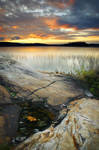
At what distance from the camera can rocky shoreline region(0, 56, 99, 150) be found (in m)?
1.89

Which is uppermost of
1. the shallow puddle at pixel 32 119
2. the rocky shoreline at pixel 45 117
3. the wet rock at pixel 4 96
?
the wet rock at pixel 4 96

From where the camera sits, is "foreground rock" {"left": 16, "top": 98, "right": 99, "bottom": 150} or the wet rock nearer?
"foreground rock" {"left": 16, "top": 98, "right": 99, "bottom": 150}

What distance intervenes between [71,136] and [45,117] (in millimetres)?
1024

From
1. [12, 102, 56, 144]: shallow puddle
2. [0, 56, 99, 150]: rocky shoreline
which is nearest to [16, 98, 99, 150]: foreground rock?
[0, 56, 99, 150]: rocky shoreline

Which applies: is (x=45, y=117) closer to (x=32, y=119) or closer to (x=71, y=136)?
(x=32, y=119)

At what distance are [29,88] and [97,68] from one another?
14.9 feet

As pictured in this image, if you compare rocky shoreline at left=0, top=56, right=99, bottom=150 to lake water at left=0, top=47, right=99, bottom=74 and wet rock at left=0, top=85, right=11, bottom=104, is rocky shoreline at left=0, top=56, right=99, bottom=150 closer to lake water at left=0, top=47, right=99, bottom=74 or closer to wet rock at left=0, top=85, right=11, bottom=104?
wet rock at left=0, top=85, right=11, bottom=104

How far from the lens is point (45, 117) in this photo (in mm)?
2861

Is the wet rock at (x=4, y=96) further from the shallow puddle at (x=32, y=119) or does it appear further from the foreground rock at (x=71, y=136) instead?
the foreground rock at (x=71, y=136)

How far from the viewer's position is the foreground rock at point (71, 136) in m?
1.78

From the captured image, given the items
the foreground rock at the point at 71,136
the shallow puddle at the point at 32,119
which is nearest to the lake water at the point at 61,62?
the shallow puddle at the point at 32,119

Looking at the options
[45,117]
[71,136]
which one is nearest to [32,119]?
[45,117]

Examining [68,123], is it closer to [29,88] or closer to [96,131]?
[96,131]

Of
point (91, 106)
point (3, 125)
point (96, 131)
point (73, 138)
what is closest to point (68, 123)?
point (73, 138)
